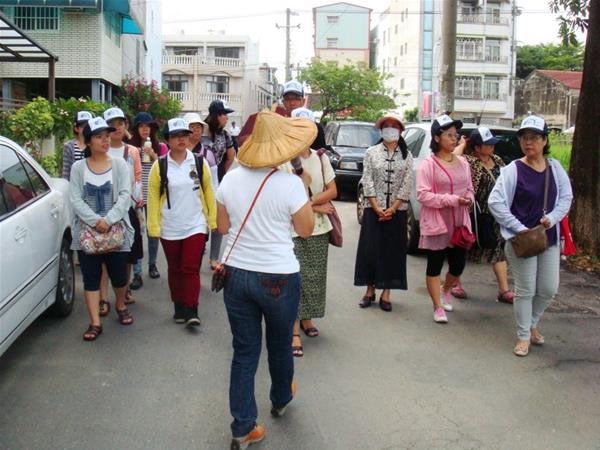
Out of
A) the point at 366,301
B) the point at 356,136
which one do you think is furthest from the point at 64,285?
the point at 356,136

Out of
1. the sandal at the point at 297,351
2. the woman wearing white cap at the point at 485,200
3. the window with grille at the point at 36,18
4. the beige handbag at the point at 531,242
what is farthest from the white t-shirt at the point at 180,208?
the window with grille at the point at 36,18

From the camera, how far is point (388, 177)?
6273mm

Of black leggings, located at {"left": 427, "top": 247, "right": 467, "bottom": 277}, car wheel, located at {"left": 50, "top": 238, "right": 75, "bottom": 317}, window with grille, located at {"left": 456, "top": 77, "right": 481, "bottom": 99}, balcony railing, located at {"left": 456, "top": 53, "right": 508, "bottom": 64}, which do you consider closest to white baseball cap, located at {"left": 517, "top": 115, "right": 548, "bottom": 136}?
black leggings, located at {"left": 427, "top": 247, "right": 467, "bottom": 277}

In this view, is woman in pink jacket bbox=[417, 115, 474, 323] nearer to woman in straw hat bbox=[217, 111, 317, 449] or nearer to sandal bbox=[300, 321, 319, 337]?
sandal bbox=[300, 321, 319, 337]

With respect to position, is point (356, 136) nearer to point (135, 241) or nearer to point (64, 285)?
point (135, 241)

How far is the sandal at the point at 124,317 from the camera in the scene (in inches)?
232

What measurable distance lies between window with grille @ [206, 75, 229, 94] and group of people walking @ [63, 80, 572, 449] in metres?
47.2

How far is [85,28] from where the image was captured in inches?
758

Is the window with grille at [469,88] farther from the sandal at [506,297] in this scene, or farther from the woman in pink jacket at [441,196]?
the woman in pink jacket at [441,196]

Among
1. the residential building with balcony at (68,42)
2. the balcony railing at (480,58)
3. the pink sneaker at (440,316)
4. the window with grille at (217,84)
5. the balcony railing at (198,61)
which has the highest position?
the balcony railing at (480,58)

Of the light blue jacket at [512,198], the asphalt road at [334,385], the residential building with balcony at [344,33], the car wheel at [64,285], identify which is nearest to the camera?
the asphalt road at [334,385]

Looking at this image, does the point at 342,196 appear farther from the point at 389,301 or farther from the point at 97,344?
the point at 97,344

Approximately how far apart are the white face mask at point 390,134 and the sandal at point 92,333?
121 inches

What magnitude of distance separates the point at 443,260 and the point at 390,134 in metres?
1.27
